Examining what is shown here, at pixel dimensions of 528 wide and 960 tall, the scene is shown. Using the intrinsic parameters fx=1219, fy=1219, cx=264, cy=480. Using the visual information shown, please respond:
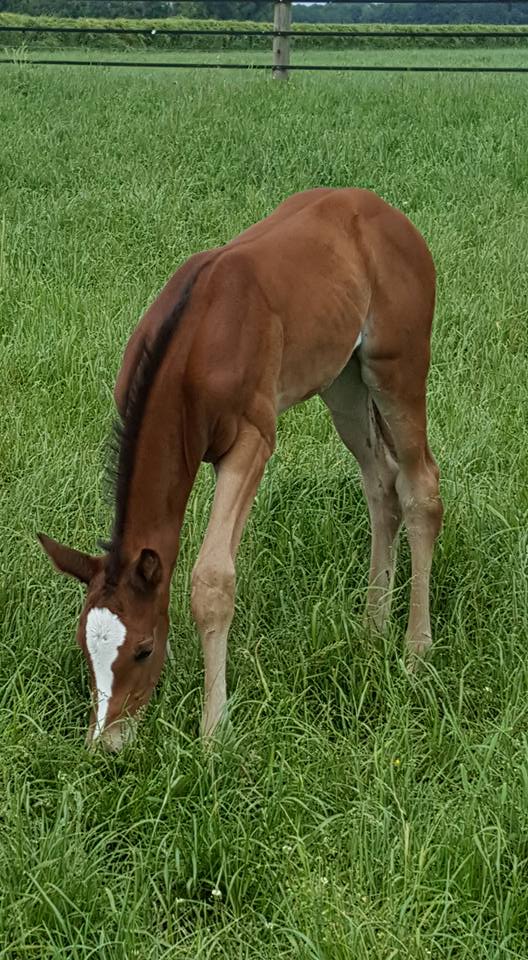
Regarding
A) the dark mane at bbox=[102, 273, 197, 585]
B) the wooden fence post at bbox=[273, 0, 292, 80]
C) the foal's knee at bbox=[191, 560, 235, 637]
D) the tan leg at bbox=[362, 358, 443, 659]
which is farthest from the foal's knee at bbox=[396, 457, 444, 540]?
the wooden fence post at bbox=[273, 0, 292, 80]

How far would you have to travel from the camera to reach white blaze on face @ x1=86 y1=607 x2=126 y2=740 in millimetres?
2797

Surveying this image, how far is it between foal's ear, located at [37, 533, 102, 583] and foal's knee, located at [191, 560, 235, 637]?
0.97ft

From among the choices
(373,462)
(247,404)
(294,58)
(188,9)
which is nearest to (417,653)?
(373,462)

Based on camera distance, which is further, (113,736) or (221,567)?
(221,567)

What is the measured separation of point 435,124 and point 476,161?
3.90ft

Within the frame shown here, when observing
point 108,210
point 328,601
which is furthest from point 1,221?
point 328,601

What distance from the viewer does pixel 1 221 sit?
743 centimetres

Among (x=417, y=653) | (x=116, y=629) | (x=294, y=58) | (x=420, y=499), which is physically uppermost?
(x=116, y=629)

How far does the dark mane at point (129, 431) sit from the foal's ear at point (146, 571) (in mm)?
50

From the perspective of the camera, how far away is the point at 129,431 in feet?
9.78

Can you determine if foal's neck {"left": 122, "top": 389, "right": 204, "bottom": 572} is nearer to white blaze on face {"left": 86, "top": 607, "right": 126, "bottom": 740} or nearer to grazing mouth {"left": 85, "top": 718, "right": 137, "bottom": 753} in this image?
white blaze on face {"left": 86, "top": 607, "right": 126, "bottom": 740}

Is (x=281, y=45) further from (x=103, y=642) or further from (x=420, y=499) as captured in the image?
(x=103, y=642)

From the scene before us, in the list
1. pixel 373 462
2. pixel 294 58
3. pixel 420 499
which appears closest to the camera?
pixel 420 499

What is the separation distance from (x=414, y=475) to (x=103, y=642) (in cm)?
140
